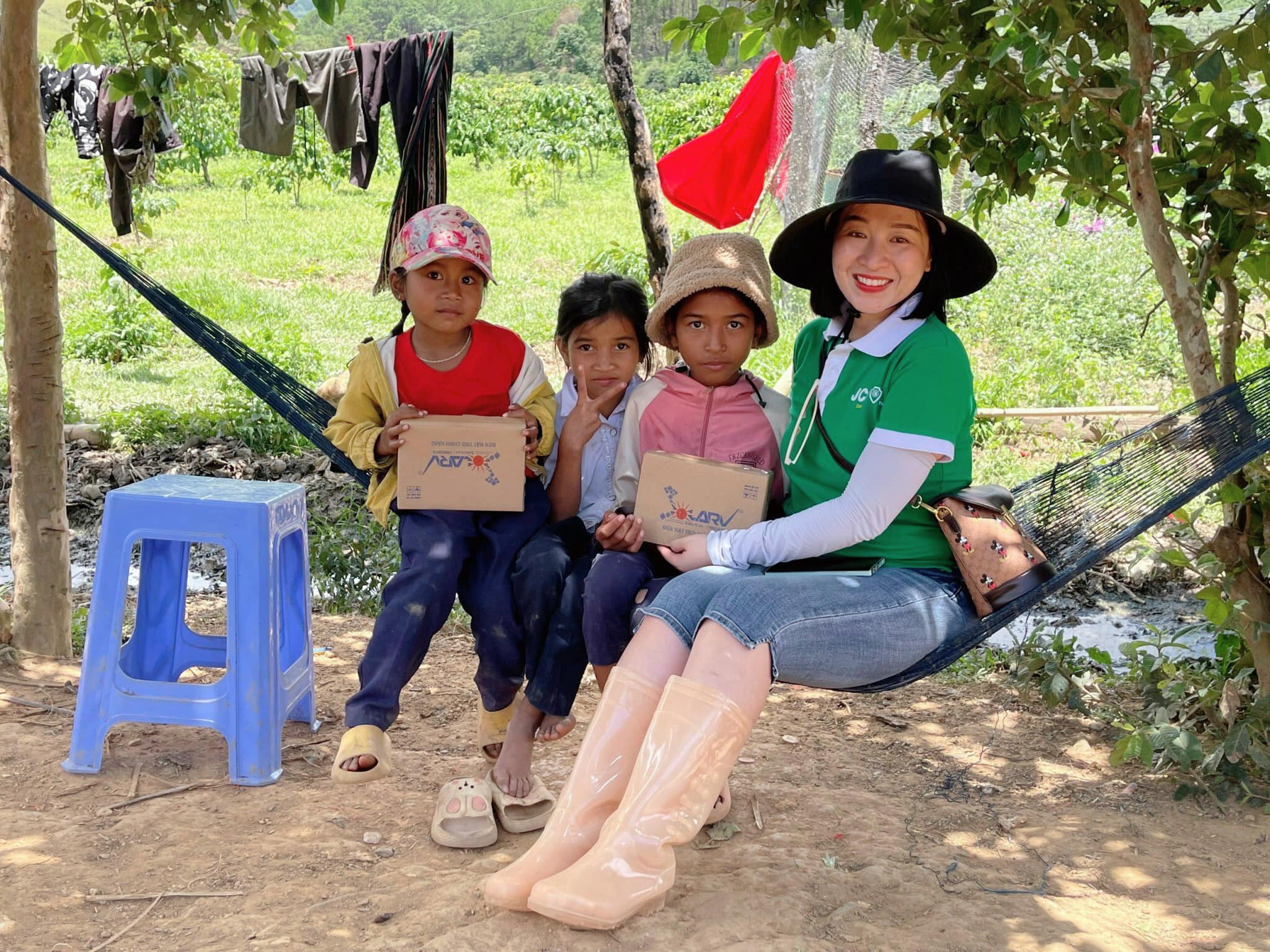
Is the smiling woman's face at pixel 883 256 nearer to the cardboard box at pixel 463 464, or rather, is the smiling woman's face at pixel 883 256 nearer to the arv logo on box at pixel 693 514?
the arv logo on box at pixel 693 514

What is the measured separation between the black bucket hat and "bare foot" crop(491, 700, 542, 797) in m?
0.95

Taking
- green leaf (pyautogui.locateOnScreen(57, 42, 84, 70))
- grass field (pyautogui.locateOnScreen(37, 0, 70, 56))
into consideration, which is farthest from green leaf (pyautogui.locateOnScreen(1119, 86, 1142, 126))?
grass field (pyautogui.locateOnScreen(37, 0, 70, 56))

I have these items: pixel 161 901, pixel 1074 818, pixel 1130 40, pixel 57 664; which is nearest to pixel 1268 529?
pixel 1074 818

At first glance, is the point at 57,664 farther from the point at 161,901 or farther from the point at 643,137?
the point at 643,137

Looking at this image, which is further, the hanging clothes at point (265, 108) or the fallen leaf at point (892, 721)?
the hanging clothes at point (265, 108)

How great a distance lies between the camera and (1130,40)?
7.54 ft

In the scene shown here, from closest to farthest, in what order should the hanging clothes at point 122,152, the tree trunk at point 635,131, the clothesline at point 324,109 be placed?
the clothesline at point 324,109, the tree trunk at point 635,131, the hanging clothes at point 122,152

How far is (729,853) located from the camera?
2223 millimetres

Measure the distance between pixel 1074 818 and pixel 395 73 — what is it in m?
3.79

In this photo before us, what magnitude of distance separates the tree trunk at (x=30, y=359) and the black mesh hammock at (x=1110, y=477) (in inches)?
26.4

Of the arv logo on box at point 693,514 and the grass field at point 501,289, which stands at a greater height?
the grass field at point 501,289

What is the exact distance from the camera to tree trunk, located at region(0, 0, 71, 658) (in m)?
3.08

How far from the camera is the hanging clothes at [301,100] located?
5.20 m

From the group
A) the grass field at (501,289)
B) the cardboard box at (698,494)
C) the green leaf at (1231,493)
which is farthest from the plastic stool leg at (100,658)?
the grass field at (501,289)
